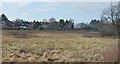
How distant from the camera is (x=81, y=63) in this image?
30.3 ft

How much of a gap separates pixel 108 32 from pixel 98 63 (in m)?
9.33

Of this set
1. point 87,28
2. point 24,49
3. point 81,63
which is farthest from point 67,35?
point 81,63

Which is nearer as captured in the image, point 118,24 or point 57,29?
point 118,24

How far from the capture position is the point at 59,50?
1263 centimetres

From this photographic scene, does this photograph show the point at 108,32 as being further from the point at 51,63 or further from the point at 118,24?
the point at 51,63

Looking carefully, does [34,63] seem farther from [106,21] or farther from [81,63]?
[106,21]

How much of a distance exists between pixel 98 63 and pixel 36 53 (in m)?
3.71

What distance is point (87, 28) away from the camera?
18.0m

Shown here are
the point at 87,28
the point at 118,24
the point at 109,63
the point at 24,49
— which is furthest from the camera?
the point at 87,28

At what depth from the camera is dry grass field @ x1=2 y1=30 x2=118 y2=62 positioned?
9.71 m

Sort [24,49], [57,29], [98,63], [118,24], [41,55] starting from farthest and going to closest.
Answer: [57,29], [118,24], [24,49], [41,55], [98,63]

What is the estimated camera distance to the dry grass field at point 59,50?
382 inches

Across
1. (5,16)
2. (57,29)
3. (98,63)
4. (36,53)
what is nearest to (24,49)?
→ (36,53)

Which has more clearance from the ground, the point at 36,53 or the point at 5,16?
the point at 5,16
